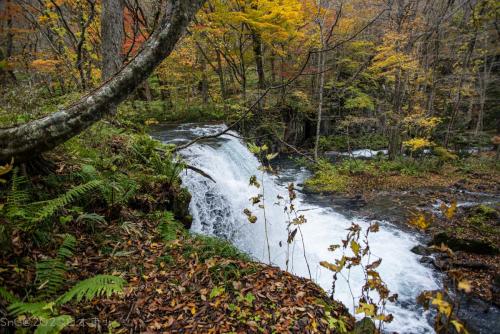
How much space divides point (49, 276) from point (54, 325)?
0.72 metres

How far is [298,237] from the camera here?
30.6 ft

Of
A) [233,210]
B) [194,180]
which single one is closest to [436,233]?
[233,210]

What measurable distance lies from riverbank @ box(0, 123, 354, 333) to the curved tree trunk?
0.38 meters

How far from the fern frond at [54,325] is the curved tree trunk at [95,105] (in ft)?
5.99

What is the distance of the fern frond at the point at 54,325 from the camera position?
2.15 metres

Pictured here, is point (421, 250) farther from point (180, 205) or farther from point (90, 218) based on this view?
point (90, 218)

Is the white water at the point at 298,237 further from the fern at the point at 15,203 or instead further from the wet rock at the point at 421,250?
the fern at the point at 15,203

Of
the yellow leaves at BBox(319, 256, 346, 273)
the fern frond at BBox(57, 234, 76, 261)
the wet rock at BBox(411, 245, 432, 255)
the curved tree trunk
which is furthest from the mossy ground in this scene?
the fern frond at BBox(57, 234, 76, 261)

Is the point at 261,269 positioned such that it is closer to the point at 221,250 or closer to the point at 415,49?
the point at 221,250

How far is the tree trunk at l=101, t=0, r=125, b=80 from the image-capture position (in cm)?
734

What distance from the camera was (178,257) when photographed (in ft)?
13.3

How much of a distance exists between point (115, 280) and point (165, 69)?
604 inches

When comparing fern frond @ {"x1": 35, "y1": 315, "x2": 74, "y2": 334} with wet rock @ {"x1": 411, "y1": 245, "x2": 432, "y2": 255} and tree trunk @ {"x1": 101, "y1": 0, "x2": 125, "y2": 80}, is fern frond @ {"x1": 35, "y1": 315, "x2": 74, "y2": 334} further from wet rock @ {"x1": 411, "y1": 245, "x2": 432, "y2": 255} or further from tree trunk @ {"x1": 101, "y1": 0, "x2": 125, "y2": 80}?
wet rock @ {"x1": 411, "y1": 245, "x2": 432, "y2": 255}

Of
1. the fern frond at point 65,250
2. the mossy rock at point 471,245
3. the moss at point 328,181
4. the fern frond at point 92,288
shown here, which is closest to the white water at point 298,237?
the mossy rock at point 471,245
